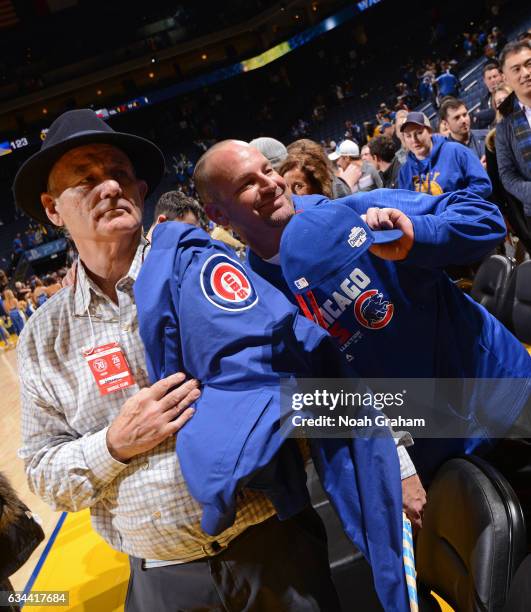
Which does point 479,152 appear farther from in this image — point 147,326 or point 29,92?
point 29,92

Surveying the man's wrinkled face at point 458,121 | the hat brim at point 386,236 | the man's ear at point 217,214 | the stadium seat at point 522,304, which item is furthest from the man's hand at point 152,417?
the man's wrinkled face at point 458,121

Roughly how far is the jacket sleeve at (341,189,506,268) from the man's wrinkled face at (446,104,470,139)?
3.63 m

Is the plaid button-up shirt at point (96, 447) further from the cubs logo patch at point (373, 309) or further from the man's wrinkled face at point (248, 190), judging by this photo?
the cubs logo patch at point (373, 309)

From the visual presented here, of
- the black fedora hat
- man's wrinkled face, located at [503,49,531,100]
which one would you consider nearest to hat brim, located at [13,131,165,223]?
the black fedora hat

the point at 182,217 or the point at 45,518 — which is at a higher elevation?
the point at 182,217

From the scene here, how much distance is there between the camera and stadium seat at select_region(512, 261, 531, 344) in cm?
218

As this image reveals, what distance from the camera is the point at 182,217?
2861 mm

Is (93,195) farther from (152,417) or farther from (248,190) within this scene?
(152,417)

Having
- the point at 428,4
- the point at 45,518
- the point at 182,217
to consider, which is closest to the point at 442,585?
the point at 182,217

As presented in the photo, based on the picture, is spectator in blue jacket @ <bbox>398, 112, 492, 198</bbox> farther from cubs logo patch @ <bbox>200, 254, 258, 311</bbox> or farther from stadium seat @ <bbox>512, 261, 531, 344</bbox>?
cubs logo patch @ <bbox>200, 254, 258, 311</bbox>

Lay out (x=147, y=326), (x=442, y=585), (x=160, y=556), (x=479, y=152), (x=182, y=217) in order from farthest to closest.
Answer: (x=479, y=152) → (x=182, y=217) → (x=442, y=585) → (x=160, y=556) → (x=147, y=326)

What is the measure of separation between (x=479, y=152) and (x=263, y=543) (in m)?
4.49

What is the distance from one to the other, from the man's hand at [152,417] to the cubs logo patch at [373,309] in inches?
20.4

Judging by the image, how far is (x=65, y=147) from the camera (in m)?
1.20
